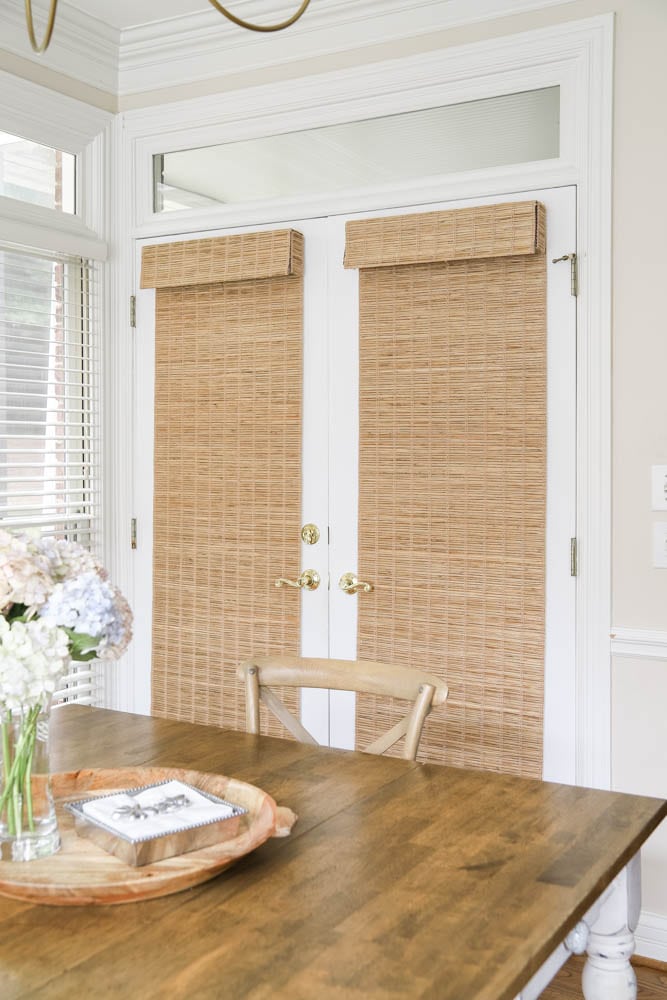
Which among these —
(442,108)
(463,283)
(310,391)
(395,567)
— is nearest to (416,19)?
(442,108)

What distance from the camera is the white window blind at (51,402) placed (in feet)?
10.6

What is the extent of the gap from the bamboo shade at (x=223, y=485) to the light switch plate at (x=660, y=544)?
1.13m

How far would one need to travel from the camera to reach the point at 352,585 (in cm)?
309

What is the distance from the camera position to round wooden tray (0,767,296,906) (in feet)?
4.21

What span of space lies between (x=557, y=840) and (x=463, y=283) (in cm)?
184

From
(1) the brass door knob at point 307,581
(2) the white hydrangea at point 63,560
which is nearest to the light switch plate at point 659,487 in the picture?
(1) the brass door knob at point 307,581

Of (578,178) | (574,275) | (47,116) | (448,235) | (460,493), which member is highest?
(47,116)

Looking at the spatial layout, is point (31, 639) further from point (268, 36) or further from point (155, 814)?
point (268, 36)

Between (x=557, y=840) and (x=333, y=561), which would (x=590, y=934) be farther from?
(x=333, y=561)

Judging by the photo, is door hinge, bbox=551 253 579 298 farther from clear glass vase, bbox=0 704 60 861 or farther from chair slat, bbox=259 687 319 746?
clear glass vase, bbox=0 704 60 861

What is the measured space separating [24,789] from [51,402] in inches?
87.0

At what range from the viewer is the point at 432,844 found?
4.87 ft

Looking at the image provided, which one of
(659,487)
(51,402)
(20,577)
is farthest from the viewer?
(51,402)

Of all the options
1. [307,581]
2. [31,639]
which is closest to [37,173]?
[307,581]
